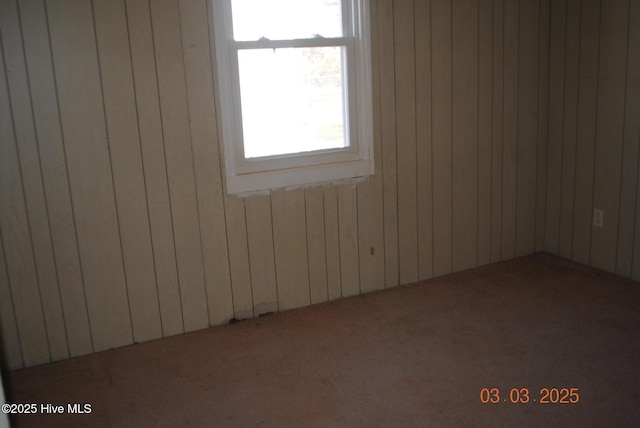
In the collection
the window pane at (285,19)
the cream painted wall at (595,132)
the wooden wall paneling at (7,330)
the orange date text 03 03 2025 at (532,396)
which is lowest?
the orange date text 03 03 2025 at (532,396)

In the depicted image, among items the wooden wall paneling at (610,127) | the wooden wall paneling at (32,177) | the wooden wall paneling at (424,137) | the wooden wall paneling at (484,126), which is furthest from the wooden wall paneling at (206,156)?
the wooden wall paneling at (610,127)

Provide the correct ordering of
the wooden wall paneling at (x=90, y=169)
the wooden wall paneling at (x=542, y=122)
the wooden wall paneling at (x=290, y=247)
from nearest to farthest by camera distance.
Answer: the wooden wall paneling at (x=90, y=169) → the wooden wall paneling at (x=290, y=247) → the wooden wall paneling at (x=542, y=122)

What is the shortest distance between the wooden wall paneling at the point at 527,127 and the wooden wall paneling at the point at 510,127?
30 mm

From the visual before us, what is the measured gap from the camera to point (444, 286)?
369 centimetres

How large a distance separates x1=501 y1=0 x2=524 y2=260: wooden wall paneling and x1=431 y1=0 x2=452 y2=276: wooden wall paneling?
0.43 metres

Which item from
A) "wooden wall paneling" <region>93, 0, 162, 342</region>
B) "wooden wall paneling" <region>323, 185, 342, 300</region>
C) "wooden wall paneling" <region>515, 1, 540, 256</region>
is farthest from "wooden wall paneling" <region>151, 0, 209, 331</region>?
"wooden wall paneling" <region>515, 1, 540, 256</region>

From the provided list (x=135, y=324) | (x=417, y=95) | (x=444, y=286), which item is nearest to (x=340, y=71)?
(x=417, y=95)

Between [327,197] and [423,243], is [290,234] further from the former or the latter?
[423,243]

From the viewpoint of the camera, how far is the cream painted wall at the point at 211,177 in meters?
2.75

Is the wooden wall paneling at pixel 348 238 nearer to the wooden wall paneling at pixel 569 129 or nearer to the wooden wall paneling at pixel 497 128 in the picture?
the wooden wall paneling at pixel 497 128

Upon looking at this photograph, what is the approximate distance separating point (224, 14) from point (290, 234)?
3.94 feet

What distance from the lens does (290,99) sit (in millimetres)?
3188

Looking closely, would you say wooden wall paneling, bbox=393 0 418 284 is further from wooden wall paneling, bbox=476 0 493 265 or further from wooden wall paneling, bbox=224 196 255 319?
wooden wall paneling, bbox=224 196 255 319

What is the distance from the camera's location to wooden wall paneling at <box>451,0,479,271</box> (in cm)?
360
